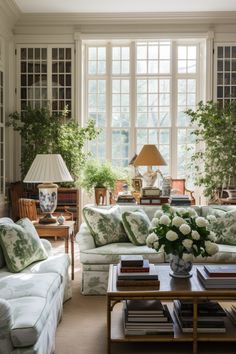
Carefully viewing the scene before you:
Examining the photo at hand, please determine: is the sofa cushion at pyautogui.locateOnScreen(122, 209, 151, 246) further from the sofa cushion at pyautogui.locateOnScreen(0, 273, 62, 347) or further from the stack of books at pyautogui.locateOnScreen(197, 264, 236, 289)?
the stack of books at pyautogui.locateOnScreen(197, 264, 236, 289)

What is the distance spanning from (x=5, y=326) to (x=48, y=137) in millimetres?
5460

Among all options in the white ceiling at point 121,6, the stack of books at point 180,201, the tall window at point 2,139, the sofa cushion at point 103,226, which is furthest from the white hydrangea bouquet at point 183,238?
the white ceiling at point 121,6

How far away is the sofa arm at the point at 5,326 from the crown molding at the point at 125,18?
6390 millimetres

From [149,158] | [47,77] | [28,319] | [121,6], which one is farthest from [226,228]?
[47,77]

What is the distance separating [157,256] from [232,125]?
11.7ft

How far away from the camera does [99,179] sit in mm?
7543

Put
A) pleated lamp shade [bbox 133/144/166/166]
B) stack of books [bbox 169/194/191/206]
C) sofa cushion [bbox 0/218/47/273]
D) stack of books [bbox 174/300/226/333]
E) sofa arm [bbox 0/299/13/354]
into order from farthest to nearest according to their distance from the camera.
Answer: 1. pleated lamp shade [bbox 133/144/166/166]
2. stack of books [bbox 169/194/191/206]
3. sofa cushion [bbox 0/218/47/273]
4. stack of books [bbox 174/300/226/333]
5. sofa arm [bbox 0/299/13/354]

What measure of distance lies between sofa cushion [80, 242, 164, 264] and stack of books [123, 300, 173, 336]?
1.25 m

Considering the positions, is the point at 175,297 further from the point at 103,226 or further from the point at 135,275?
the point at 103,226

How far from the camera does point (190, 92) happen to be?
853 cm

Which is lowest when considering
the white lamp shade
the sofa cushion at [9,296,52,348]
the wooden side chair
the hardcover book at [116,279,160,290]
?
the sofa cushion at [9,296,52,348]

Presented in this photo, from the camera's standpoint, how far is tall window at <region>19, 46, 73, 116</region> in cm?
830

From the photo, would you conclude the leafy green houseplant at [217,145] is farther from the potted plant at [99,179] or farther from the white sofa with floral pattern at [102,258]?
the white sofa with floral pattern at [102,258]

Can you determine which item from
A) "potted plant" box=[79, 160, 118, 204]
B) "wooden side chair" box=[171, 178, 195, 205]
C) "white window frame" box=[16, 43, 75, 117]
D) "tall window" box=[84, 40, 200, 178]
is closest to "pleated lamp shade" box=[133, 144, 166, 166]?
"potted plant" box=[79, 160, 118, 204]
